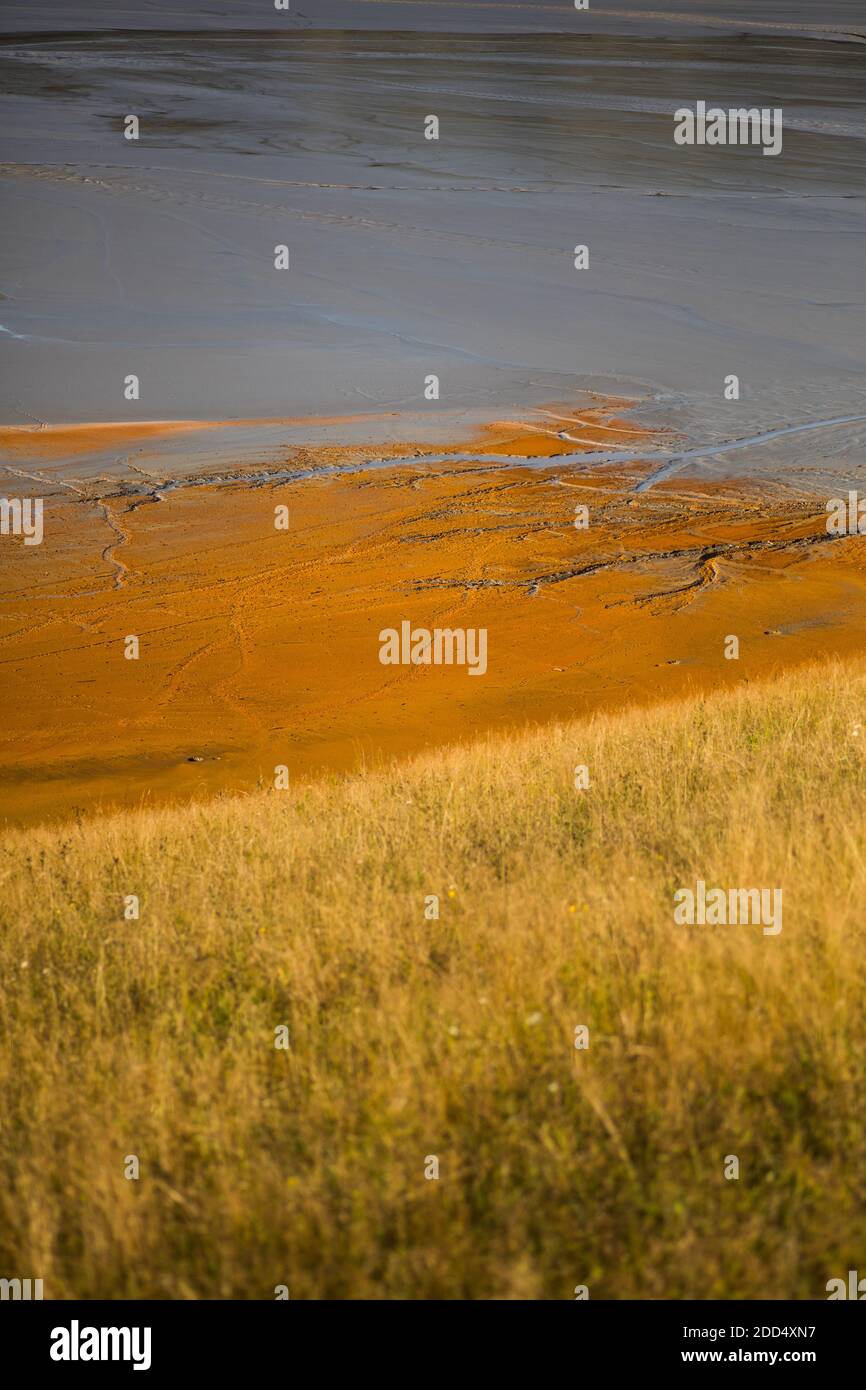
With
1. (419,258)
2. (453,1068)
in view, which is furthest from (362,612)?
(419,258)

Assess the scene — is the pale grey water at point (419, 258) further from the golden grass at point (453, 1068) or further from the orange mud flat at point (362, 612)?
the golden grass at point (453, 1068)

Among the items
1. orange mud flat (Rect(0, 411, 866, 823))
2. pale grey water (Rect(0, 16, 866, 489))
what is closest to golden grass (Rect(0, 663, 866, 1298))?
orange mud flat (Rect(0, 411, 866, 823))

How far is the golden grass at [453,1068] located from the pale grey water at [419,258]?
14.7m

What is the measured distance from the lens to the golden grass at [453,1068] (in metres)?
2.94

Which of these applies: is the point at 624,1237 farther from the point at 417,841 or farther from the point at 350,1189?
the point at 417,841

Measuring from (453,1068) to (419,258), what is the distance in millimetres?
31206

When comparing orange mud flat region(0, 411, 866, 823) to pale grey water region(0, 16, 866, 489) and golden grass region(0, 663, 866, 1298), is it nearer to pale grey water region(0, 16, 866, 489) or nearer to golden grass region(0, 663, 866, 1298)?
pale grey water region(0, 16, 866, 489)

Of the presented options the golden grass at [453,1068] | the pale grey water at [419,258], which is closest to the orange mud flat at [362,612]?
the pale grey water at [419,258]

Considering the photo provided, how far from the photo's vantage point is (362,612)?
13344 mm

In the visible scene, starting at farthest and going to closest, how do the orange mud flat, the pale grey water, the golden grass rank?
the pale grey water, the orange mud flat, the golden grass

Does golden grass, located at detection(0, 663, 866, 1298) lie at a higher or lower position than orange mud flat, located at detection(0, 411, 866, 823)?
lower

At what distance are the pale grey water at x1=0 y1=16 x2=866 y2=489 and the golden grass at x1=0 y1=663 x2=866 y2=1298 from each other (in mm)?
14682

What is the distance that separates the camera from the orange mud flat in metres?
10.6

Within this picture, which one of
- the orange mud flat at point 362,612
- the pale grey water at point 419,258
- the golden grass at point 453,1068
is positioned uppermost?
the pale grey water at point 419,258
